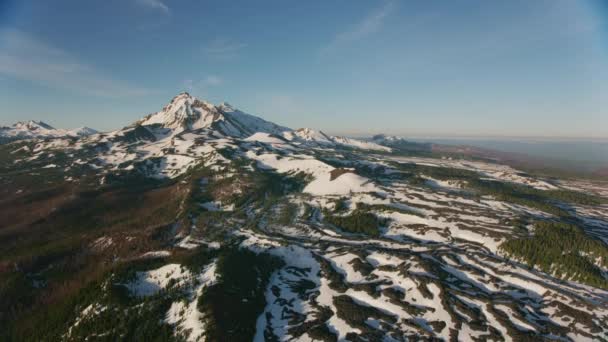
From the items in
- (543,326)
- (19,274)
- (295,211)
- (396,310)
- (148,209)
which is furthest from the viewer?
(148,209)

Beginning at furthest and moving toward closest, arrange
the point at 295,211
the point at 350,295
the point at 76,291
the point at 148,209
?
the point at 148,209, the point at 295,211, the point at 76,291, the point at 350,295

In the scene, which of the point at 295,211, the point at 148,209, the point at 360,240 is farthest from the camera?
the point at 148,209

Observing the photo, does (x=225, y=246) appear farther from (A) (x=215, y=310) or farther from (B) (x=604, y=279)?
(B) (x=604, y=279)

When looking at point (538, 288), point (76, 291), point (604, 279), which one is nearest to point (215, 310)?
point (76, 291)

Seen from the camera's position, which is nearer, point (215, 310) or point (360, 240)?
point (215, 310)

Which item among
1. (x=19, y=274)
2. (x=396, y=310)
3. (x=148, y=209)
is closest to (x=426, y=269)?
(x=396, y=310)

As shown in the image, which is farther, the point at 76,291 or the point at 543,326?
the point at 76,291

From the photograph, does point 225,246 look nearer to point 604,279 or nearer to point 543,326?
point 543,326

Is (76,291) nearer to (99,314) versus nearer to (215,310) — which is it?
(99,314)

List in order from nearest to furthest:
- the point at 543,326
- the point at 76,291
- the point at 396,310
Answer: the point at 543,326 < the point at 396,310 < the point at 76,291
